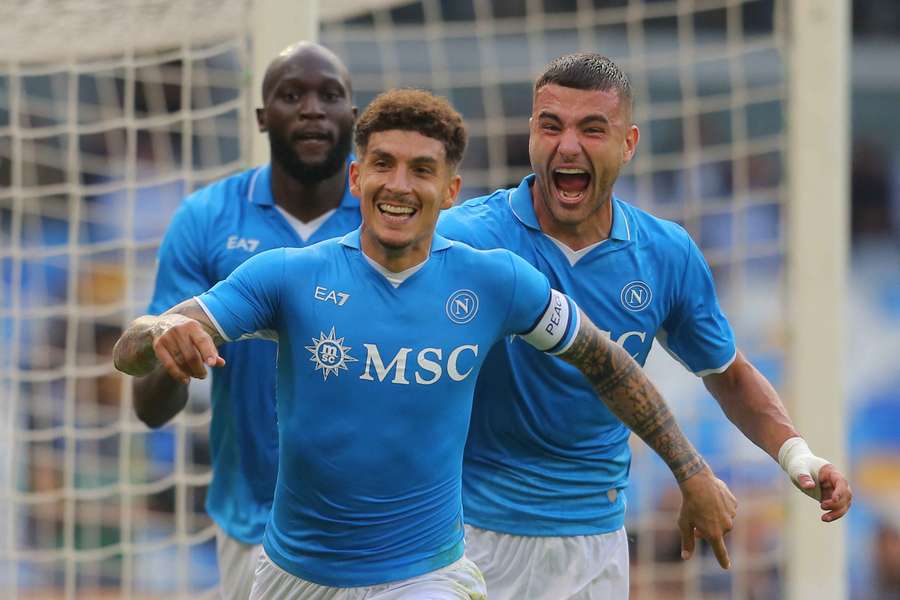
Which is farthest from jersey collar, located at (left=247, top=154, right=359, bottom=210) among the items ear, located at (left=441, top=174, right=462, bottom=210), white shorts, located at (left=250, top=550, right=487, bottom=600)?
white shorts, located at (left=250, top=550, right=487, bottom=600)

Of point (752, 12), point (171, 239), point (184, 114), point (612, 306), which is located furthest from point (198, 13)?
point (752, 12)

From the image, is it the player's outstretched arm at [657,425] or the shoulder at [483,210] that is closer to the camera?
the player's outstretched arm at [657,425]

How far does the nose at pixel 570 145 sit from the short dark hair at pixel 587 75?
0.46 feet

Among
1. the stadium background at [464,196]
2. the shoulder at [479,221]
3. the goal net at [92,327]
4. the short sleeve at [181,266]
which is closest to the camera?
the shoulder at [479,221]

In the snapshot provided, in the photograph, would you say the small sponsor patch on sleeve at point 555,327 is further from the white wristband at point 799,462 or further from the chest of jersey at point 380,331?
the white wristband at point 799,462

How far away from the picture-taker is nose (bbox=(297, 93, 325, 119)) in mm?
4766

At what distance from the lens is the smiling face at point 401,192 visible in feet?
12.1

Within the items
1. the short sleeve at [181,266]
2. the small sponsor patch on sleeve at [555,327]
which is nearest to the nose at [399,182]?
the small sponsor patch on sleeve at [555,327]

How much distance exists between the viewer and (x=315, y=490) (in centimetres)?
379

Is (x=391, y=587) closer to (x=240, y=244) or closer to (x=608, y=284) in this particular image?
(x=608, y=284)

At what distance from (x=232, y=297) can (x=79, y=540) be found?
21.2 ft

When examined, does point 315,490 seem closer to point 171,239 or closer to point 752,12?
point 171,239

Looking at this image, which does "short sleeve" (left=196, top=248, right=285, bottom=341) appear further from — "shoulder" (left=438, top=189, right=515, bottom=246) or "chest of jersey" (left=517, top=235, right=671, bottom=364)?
"chest of jersey" (left=517, top=235, right=671, bottom=364)

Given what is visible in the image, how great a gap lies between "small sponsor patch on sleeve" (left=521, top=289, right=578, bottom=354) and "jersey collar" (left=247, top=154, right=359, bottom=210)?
3.75ft
